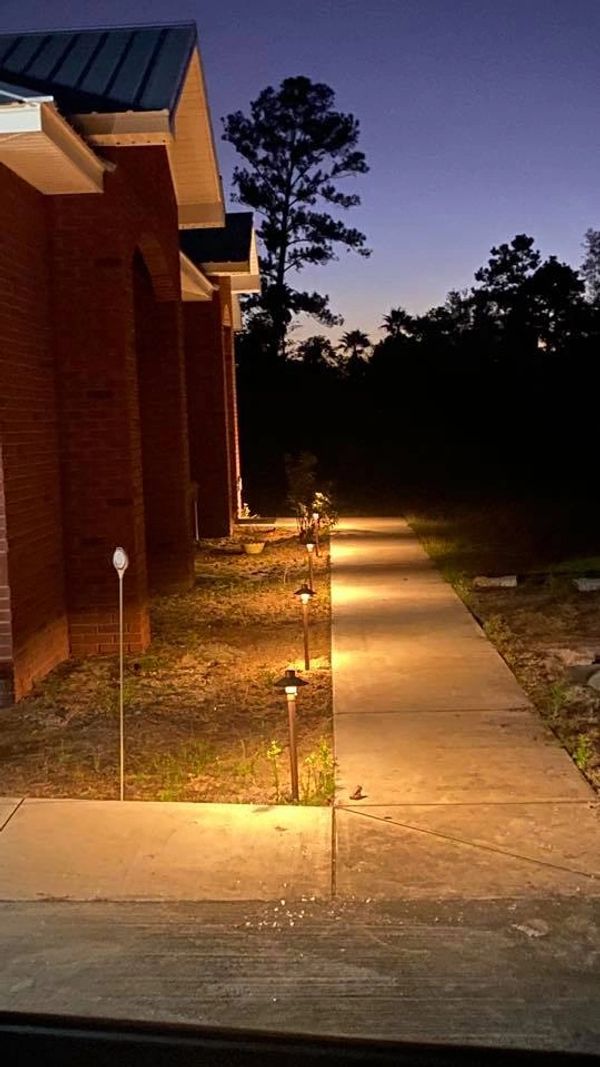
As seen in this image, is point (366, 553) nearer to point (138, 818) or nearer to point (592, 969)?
point (138, 818)

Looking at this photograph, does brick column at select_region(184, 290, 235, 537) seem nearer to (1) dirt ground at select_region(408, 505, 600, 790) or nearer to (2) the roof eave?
(1) dirt ground at select_region(408, 505, 600, 790)

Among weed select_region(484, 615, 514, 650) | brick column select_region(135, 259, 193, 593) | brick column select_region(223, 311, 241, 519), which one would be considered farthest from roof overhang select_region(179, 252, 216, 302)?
weed select_region(484, 615, 514, 650)

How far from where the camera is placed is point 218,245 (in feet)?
62.6

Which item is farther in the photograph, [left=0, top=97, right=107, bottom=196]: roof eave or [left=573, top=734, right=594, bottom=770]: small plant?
[left=0, top=97, right=107, bottom=196]: roof eave

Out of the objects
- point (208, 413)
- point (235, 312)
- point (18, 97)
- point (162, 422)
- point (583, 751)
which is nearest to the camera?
point (583, 751)

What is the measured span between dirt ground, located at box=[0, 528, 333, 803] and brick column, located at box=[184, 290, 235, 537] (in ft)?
23.0

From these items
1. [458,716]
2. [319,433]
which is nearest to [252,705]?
[458,716]

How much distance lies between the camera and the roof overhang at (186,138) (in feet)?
29.6

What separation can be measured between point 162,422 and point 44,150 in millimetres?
5072

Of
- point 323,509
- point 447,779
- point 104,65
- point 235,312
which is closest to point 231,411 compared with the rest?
point 235,312

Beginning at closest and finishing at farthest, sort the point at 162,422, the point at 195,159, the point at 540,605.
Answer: the point at 540,605, the point at 162,422, the point at 195,159

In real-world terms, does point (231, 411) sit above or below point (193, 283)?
below

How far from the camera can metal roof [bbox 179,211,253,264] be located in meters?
18.8

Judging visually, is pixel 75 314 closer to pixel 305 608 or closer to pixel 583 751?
pixel 305 608
